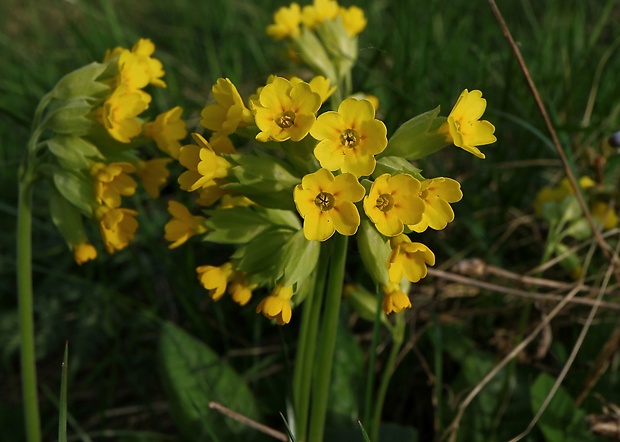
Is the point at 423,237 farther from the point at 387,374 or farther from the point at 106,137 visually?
the point at 106,137

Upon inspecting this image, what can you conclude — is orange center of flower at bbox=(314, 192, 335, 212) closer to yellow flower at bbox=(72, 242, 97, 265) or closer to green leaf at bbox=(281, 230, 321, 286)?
green leaf at bbox=(281, 230, 321, 286)

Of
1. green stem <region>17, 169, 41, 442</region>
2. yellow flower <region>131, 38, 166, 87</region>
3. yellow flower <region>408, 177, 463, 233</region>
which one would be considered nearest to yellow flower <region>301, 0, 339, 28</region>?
yellow flower <region>131, 38, 166, 87</region>

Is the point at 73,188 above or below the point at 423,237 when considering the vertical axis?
above

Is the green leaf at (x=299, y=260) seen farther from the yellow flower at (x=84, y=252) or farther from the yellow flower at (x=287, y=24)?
the yellow flower at (x=287, y=24)

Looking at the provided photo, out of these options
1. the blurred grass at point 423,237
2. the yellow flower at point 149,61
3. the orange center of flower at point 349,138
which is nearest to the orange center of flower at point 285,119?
the orange center of flower at point 349,138

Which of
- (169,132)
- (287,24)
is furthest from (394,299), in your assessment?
(287,24)

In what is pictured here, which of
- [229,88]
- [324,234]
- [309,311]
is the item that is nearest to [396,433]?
[309,311]

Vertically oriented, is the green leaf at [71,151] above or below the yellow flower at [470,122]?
below
